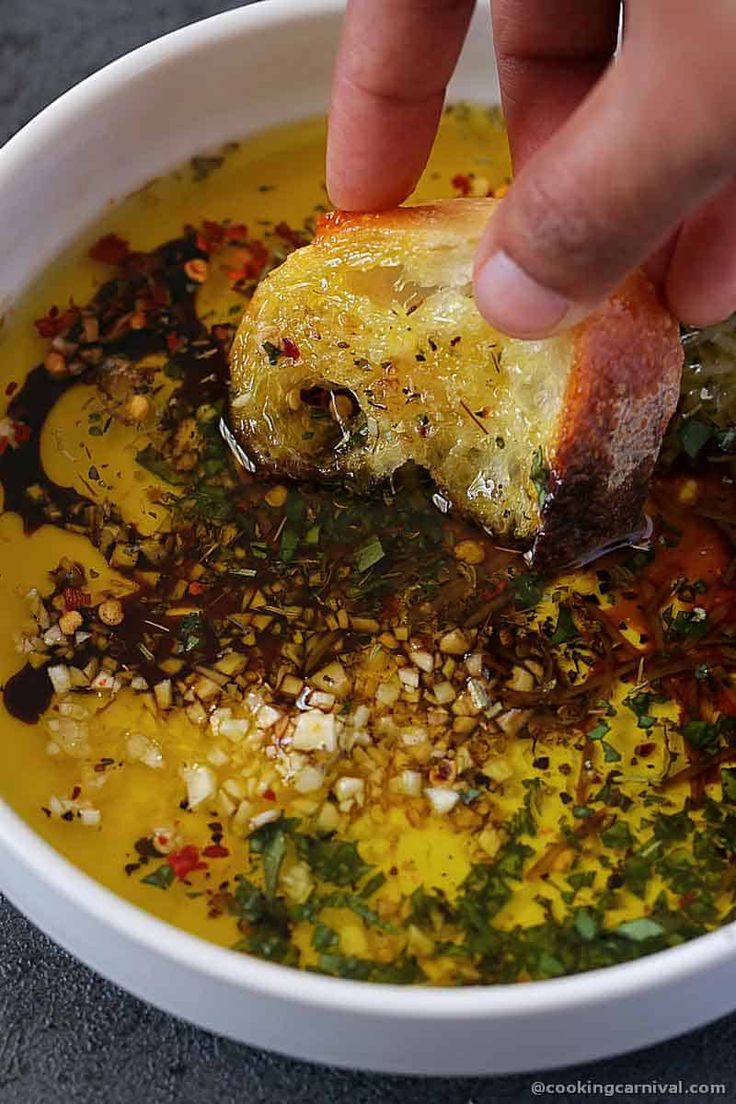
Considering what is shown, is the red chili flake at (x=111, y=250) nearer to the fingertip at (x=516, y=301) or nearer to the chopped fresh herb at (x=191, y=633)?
the chopped fresh herb at (x=191, y=633)

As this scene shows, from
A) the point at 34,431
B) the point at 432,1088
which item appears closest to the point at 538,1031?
the point at 432,1088

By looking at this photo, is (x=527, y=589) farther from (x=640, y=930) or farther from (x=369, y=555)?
(x=640, y=930)

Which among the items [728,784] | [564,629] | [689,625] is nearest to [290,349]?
[564,629]

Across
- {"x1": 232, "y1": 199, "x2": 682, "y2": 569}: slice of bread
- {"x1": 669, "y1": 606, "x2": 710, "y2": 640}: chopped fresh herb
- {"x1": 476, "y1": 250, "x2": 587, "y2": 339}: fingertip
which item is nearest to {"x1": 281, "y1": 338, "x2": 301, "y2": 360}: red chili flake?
{"x1": 232, "y1": 199, "x2": 682, "y2": 569}: slice of bread

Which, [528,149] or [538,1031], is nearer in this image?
[538,1031]

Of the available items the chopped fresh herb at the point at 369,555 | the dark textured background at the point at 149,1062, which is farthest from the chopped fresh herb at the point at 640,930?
the chopped fresh herb at the point at 369,555

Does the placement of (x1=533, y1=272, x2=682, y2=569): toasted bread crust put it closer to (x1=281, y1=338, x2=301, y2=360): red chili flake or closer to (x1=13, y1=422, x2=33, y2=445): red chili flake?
(x1=281, y1=338, x2=301, y2=360): red chili flake

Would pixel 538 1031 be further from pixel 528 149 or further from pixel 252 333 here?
pixel 528 149
